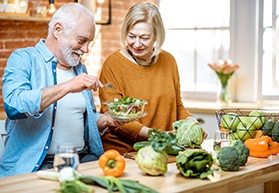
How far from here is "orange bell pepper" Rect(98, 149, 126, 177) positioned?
231 centimetres

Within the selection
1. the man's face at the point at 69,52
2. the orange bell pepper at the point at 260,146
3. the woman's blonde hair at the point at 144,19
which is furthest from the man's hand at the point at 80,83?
the orange bell pepper at the point at 260,146

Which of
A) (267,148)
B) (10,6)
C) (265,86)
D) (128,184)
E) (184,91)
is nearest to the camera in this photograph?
(128,184)

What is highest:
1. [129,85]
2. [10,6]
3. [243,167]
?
[10,6]

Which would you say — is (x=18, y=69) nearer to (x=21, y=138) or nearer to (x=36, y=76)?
(x=36, y=76)

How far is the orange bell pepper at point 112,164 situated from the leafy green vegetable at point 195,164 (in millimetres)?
250

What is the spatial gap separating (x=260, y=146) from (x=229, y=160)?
1.33ft

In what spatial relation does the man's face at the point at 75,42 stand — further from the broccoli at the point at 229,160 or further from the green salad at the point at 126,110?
the broccoli at the point at 229,160

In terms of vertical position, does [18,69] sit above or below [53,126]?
above

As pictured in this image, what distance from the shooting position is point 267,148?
9.27 feet

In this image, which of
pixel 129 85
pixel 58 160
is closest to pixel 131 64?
pixel 129 85

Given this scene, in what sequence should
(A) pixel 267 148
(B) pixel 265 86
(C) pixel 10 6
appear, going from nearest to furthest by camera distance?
(A) pixel 267 148
(C) pixel 10 6
(B) pixel 265 86

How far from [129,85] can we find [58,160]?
1.30 m

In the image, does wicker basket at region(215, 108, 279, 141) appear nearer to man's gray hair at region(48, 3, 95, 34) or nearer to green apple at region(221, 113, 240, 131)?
green apple at region(221, 113, 240, 131)

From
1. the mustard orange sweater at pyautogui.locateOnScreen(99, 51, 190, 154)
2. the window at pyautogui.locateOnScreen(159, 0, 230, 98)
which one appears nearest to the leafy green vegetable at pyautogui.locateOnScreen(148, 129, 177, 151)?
the mustard orange sweater at pyautogui.locateOnScreen(99, 51, 190, 154)
